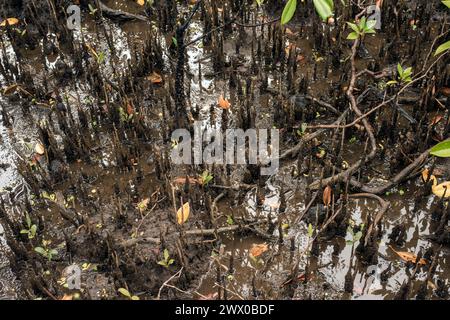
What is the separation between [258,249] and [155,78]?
1989 mm

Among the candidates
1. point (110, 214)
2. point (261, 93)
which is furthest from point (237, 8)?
point (110, 214)

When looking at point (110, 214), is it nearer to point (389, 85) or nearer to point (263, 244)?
point (263, 244)

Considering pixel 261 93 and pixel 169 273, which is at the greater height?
pixel 261 93

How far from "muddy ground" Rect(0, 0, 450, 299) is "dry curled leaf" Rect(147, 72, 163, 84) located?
1 cm

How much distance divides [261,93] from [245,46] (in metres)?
0.68

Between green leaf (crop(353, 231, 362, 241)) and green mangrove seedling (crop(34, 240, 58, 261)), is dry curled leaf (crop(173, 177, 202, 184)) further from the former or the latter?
green leaf (crop(353, 231, 362, 241))

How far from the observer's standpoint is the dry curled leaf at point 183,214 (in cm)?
338

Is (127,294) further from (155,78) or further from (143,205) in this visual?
(155,78)

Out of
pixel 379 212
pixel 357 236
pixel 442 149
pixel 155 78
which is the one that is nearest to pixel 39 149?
pixel 155 78

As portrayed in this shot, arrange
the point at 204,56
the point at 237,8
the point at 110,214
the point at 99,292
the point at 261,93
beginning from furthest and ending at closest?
the point at 237,8
the point at 204,56
the point at 261,93
the point at 110,214
the point at 99,292

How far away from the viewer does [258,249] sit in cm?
325

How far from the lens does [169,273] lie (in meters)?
3.12

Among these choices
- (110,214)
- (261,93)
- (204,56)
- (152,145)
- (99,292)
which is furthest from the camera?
(204,56)

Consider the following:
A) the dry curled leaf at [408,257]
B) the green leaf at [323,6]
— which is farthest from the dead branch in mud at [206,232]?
the green leaf at [323,6]
